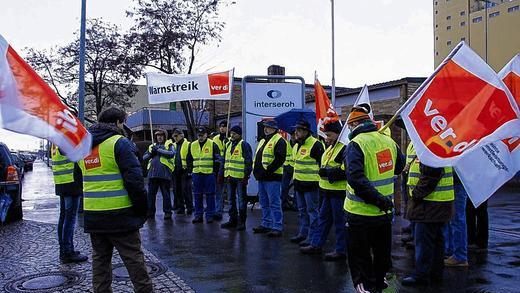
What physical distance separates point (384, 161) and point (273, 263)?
8.21 ft

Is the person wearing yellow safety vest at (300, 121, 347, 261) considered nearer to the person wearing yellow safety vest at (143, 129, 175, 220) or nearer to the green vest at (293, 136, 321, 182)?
the green vest at (293, 136, 321, 182)

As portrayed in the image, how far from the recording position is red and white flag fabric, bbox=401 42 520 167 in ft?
15.7

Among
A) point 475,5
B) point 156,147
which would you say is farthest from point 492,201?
point 475,5

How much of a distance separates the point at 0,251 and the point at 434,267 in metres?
6.29

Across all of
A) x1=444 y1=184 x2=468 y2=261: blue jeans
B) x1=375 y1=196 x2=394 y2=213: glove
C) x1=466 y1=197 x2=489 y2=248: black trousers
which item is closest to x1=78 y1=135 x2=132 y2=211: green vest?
x1=375 y1=196 x2=394 y2=213: glove

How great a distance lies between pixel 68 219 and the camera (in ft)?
22.0

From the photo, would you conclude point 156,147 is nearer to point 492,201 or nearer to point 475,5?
point 492,201

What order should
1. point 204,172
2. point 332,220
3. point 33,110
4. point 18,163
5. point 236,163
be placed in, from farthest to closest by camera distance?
point 18,163 → point 204,172 → point 236,163 → point 332,220 → point 33,110

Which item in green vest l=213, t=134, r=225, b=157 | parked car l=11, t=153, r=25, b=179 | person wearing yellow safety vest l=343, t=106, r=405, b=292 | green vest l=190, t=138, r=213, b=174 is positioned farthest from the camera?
parked car l=11, t=153, r=25, b=179

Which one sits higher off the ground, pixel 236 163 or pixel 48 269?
pixel 236 163

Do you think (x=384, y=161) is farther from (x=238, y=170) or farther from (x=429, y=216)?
(x=238, y=170)

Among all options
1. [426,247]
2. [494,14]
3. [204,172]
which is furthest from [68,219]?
[494,14]

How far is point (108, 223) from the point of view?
4.50 m

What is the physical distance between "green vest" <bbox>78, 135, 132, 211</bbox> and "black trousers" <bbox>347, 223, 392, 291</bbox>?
214 cm
